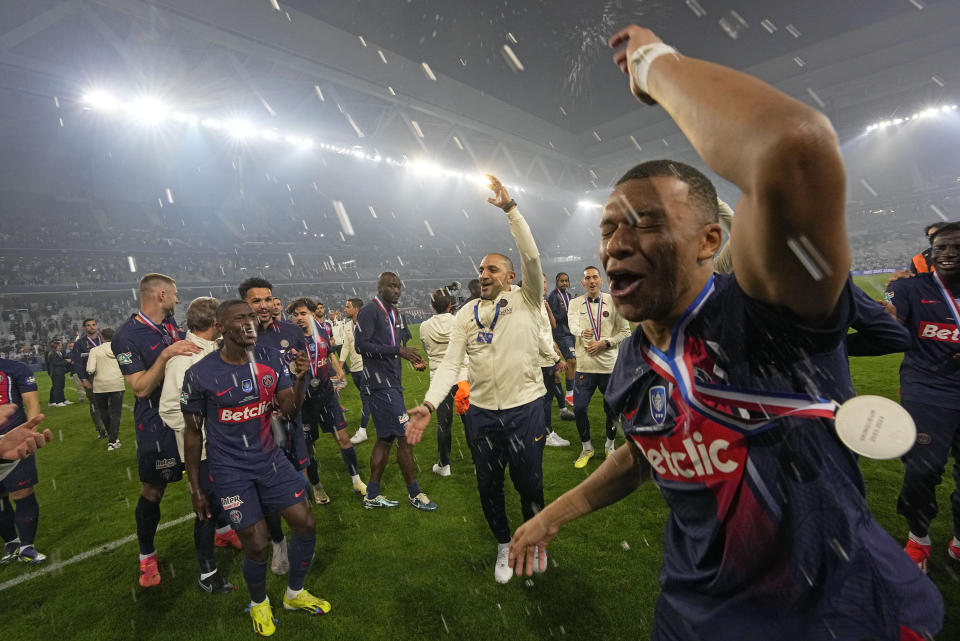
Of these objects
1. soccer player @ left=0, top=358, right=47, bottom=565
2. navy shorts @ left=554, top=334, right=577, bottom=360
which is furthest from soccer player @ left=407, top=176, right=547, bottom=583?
soccer player @ left=0, top=358, right=47, bottom=565

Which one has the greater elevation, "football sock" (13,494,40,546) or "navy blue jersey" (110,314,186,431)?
"navy blue jersey" (110,314,186,431)

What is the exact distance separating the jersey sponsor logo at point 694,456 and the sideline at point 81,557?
19.5 ft

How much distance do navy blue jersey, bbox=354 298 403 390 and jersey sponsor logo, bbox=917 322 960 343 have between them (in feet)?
15.8

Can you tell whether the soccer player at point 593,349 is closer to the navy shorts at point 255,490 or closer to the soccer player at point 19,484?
the navy shorts at point 255,490

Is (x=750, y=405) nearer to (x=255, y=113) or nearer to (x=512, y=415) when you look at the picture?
(x=512, y=415)

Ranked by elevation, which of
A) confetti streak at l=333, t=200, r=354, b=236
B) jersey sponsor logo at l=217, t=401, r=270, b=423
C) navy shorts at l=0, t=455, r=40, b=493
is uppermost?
confetti streak at l=333, t=200, r=354, b=236

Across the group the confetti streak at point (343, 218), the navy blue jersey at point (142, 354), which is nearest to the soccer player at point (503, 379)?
the navy blue jersey at point (142, 354)

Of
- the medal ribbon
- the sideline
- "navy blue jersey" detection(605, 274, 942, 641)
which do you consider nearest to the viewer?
"navy blue jersey" detection(605, 274, 942, 641)

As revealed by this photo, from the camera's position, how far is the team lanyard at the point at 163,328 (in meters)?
3.93

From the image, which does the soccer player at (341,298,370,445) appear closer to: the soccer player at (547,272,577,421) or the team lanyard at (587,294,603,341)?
the soccer player at (547,272,577,421)

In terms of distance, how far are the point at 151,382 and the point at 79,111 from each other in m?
26.5

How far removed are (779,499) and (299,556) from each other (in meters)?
3.32

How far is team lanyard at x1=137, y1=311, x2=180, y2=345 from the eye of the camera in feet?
12.9

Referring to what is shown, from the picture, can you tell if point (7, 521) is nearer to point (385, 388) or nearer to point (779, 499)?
point (385, 388)
